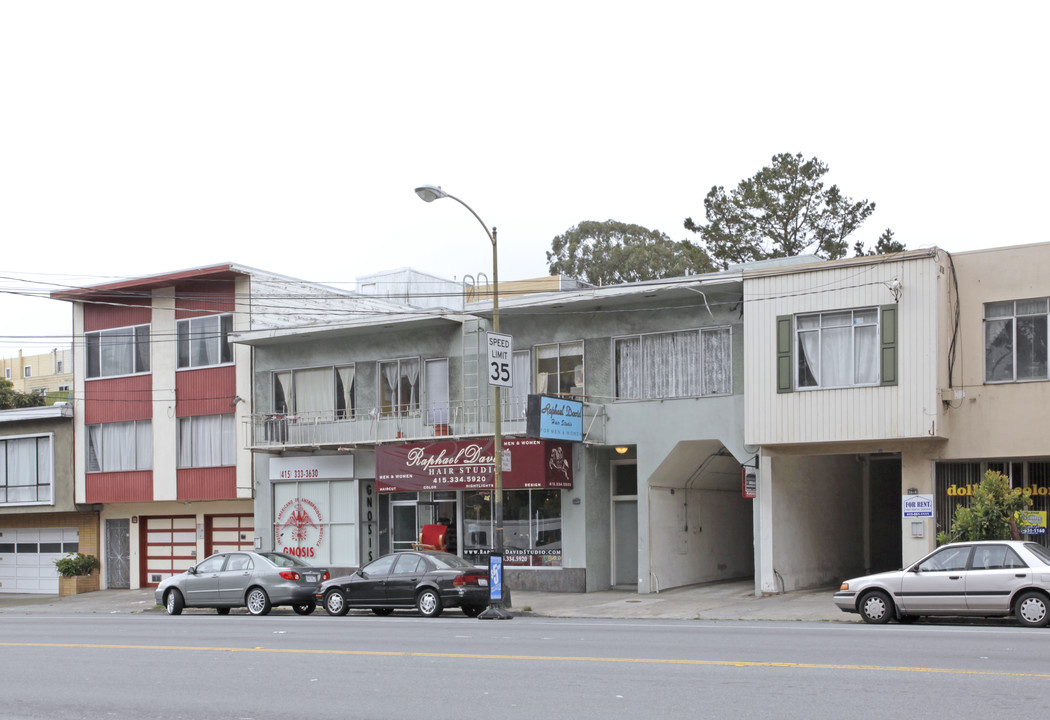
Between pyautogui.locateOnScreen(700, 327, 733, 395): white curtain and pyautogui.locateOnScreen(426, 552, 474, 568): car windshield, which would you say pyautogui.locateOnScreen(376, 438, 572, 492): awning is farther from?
pyautogui.locateOnScreen(700, 327, 733, 395): white curtain

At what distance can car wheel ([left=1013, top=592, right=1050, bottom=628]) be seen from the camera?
16953mm

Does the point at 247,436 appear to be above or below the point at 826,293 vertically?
below

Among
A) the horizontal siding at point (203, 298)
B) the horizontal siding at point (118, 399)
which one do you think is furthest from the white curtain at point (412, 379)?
the horizontal siding at point (118, 399)

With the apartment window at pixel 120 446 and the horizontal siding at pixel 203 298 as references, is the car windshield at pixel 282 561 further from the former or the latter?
the apartment window at pixel 120 446

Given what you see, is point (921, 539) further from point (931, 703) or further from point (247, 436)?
point (247, 436)

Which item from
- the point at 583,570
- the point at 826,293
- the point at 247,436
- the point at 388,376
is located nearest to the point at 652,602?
the point at 583,570

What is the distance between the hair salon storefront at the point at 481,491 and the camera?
1052 inches

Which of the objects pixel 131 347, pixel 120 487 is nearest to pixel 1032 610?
pixel 131 347

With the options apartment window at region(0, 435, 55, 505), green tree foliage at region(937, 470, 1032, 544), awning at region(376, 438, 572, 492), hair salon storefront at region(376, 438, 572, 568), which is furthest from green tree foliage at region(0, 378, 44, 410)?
green tree foliage at region(937, 470, 1032, 544)

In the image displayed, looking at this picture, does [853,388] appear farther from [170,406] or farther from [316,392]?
[170,406]

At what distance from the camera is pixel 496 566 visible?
2175 centimetres

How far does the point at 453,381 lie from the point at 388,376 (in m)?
2.24

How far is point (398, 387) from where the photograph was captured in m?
30.5

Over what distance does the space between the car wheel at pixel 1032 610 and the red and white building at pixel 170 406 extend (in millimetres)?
22182
